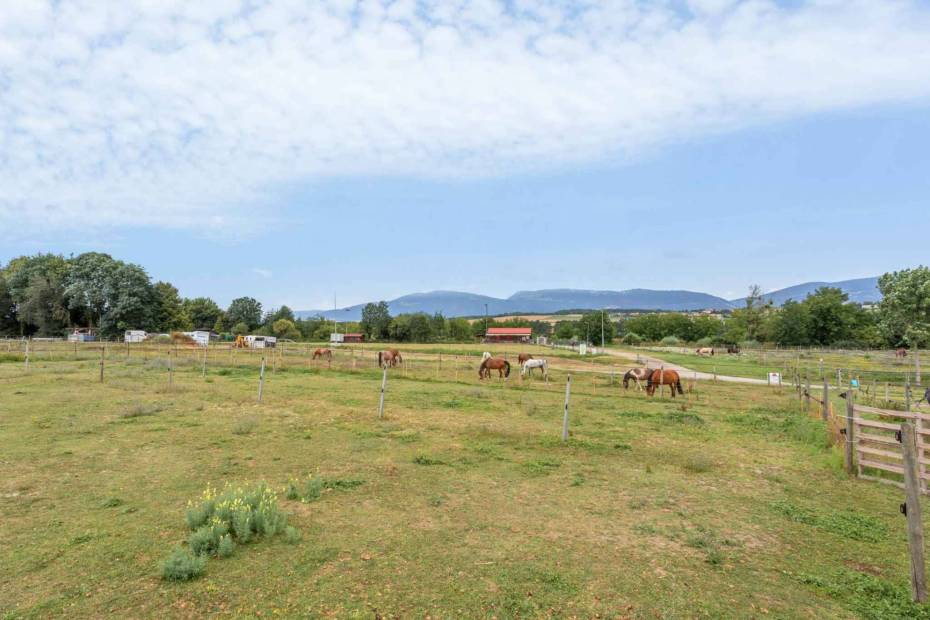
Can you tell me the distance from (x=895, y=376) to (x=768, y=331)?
179 ft

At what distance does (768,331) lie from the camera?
81250mm

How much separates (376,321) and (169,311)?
3977 centimetres

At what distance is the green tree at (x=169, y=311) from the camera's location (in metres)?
69.6

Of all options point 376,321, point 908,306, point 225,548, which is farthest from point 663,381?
point 376,321

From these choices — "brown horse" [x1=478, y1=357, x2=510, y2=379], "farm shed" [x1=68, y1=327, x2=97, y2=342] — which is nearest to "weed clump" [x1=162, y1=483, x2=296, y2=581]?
"brown horse" [x1=478, y1=357, x2=510, y2=379]

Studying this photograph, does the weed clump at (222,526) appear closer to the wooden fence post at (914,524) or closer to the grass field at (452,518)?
the grass field at (452,518)

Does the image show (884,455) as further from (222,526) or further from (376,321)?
(376,321)

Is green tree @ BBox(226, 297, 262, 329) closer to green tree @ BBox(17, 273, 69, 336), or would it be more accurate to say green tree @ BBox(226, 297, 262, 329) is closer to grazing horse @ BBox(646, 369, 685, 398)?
green tree @ BBox(17, 273, 69, 336)

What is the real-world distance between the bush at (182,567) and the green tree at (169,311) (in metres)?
74.1

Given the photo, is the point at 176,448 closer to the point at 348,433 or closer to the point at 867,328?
the point at 348,433

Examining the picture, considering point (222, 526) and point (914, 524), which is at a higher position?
point (914, 524)

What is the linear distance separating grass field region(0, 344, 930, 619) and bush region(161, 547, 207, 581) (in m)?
0.11

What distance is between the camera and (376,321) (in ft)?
341

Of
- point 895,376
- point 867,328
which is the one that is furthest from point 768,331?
point 895,376
